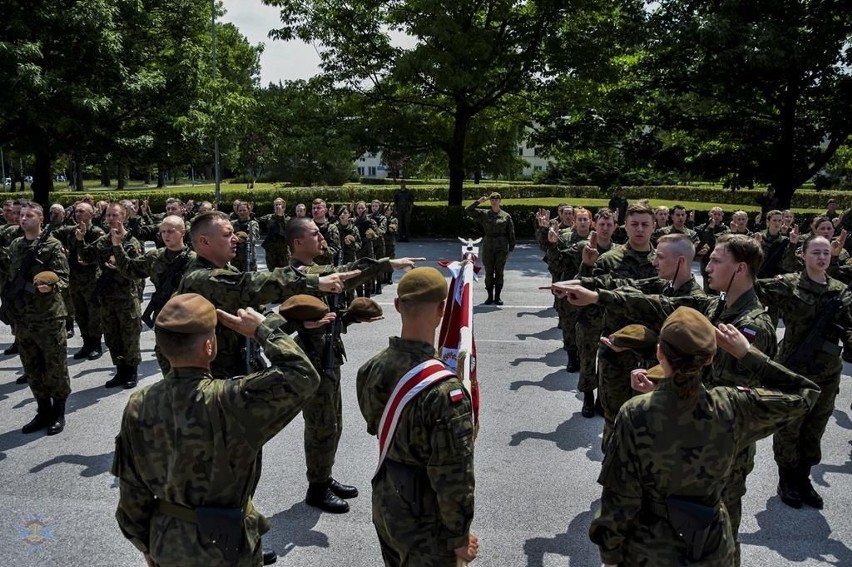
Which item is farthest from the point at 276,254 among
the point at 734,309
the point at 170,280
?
the point at 734,309

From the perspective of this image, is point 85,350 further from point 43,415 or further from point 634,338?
point 634,338

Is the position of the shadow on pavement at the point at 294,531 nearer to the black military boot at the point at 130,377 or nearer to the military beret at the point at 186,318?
the military beret at the point at 186,318

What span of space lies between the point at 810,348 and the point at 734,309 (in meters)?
1.53

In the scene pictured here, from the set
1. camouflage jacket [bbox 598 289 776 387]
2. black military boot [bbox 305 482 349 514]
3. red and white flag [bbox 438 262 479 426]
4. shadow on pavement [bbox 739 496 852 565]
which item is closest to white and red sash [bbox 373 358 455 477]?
red and white flag [bbox 438 262 479 426]

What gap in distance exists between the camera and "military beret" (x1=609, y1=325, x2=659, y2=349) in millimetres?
3572

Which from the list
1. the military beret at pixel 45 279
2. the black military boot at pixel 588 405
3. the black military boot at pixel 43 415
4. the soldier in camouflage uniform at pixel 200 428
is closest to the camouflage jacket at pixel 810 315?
the black military boot at pixel 588 405

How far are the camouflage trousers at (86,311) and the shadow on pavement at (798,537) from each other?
843cm

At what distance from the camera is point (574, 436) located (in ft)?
22.2

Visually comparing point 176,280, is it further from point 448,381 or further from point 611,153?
point 611,153

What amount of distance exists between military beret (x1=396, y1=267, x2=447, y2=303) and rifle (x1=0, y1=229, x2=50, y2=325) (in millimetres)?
5292

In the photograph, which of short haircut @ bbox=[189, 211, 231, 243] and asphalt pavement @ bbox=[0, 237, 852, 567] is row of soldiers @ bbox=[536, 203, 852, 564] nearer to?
asphalt pavement @ bbox=[0, 237, 852, 567]

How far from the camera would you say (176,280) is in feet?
20.7

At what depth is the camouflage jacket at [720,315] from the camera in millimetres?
4023

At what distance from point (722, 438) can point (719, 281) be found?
173 centimetres
